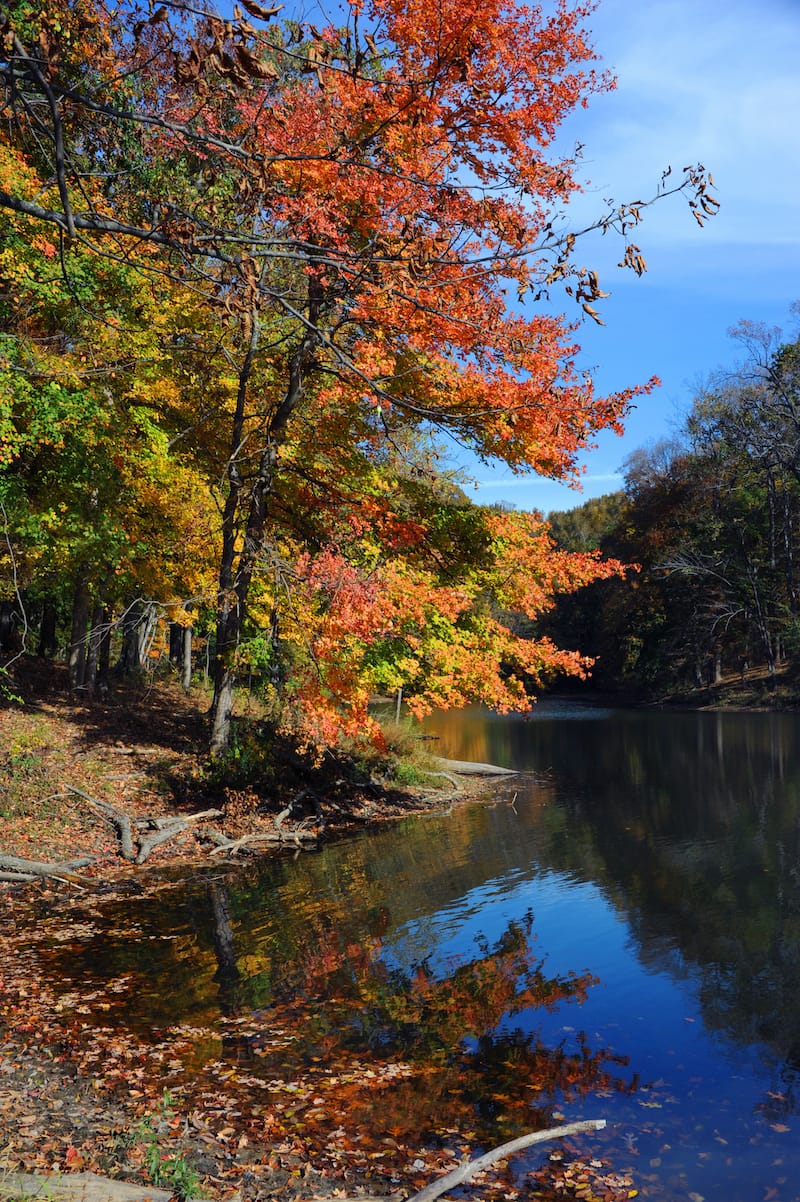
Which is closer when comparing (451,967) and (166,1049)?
(166,1049)

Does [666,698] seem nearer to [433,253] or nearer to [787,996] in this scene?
[787,996]

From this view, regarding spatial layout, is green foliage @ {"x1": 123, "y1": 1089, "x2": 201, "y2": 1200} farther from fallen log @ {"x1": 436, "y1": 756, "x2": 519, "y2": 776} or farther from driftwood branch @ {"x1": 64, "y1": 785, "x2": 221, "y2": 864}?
fallen log @ {"x1": 436, "y1": 756, "x2": 519, "y2": 776}

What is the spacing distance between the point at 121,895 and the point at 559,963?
701 centimetres

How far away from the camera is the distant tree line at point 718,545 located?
5025 centimetres

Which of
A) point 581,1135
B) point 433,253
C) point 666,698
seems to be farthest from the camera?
point 666,698

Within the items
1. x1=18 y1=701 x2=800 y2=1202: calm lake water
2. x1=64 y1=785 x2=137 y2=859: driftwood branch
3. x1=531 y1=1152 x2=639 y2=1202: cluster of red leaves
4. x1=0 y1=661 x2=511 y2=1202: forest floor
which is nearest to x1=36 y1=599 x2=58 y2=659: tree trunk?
x1=0 y1=661 x2=511 y2=1202: forest floor

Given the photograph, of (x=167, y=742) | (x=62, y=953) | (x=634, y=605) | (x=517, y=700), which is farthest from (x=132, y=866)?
(x=634, y=605)

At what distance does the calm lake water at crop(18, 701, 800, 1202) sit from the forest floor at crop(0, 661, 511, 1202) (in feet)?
2.34

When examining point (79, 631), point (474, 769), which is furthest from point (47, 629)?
point (474, 769)

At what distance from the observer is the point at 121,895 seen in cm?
1370

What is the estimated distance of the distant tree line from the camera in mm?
50250

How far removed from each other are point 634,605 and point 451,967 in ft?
182

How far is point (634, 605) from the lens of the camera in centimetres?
6350

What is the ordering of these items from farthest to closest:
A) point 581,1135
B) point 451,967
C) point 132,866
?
1. point 132,866
2. point 451,967
3. point 581,1135
